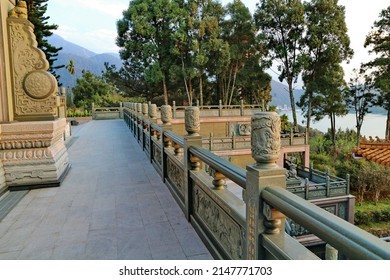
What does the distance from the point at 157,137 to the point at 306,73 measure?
1824cm

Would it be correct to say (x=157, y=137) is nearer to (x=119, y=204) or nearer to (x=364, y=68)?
(x=119, y=204)

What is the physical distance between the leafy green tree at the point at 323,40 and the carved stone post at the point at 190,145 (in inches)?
738

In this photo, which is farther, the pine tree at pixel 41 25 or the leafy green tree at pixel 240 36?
the leafy green tree at pixel 240 36

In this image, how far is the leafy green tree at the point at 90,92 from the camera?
95.6ft

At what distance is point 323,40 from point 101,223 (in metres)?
20.3

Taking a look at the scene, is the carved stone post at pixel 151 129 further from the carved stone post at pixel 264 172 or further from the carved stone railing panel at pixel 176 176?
the carved stone post at pixel 264 172

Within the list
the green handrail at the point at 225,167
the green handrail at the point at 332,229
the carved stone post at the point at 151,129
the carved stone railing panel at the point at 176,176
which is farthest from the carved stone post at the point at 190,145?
the carved stone post at the point at 151,129

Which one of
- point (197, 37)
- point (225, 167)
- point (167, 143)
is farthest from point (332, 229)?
point (197, 37)

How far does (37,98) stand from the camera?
161 inches

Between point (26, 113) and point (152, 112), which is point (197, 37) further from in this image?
point (26, 113)

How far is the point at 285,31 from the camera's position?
21000 millimetres

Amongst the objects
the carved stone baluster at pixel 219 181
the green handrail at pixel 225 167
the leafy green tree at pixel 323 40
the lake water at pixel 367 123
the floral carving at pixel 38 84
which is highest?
the leafy green tree at pixel 323 40

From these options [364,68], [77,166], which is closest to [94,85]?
[364,68]

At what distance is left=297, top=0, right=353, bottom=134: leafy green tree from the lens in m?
19.1
